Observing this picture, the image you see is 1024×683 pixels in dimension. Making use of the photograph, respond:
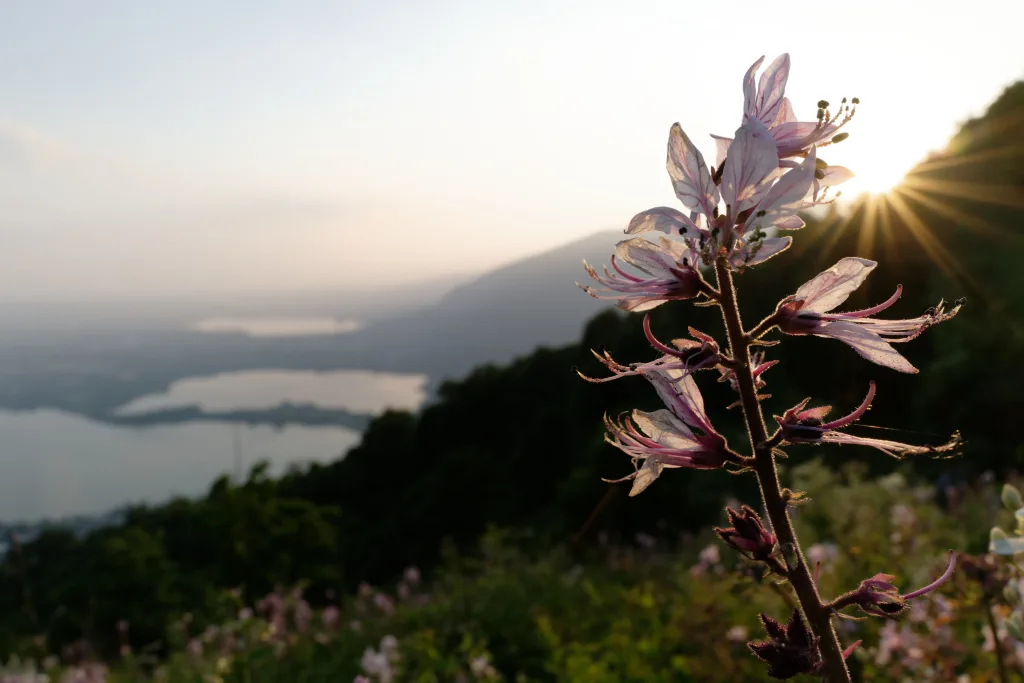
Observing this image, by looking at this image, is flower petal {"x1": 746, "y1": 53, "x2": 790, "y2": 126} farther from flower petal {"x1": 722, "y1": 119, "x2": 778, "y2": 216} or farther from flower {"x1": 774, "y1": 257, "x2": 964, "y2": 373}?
flower {"x1": 774, "y1": 257, "x2": 964, "y2": 373}

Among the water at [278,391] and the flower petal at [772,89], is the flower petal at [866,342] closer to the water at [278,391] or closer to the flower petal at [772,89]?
the flower petal at [772,89]

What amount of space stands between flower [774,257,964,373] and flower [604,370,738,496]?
247 millimetres

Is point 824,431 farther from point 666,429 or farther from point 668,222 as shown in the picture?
point 668,222

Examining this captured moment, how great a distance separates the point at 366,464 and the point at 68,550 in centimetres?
2022

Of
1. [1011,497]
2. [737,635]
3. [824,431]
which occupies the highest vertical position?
[824,431]

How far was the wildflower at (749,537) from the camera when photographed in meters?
1.20

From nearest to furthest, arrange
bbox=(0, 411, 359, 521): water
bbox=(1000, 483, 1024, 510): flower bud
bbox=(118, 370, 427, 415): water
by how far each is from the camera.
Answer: bbox=(1000, 483, 1024, 510): flower bud, bbox=(0, 411, 359, 521): water, bbox=(118, 370, 427, 415): water

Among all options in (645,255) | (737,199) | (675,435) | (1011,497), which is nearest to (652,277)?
(645,255)

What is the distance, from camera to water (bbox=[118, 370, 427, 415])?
11096 cm

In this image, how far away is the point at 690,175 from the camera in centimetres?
148

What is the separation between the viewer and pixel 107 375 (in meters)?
129

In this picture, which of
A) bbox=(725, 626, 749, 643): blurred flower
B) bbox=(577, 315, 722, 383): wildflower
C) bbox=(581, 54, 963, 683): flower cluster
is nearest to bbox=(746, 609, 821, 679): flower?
bbox=(581, 54, 963, 683): flower cluster

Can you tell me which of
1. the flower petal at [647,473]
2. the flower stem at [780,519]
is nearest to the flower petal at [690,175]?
the flower stem at [780,519]

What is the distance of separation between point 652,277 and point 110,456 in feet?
436
